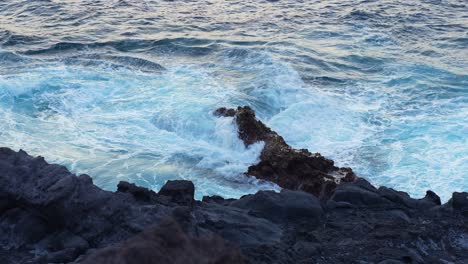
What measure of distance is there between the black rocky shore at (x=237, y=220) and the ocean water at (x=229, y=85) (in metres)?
3.15

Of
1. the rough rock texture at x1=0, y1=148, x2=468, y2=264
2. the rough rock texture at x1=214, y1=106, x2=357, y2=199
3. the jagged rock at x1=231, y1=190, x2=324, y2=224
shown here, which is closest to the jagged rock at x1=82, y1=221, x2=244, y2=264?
the rough rock texture at x1=0, y1=148, x2=468, y2=264

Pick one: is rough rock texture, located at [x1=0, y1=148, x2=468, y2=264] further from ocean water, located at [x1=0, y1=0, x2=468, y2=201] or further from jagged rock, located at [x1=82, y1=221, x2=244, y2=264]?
ocean water, located at [x1=0, y1=0, x2=468, y2=201]

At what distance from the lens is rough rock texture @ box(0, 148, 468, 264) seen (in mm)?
5746

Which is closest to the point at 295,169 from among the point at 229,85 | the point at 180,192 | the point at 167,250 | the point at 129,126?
the point at 180,192

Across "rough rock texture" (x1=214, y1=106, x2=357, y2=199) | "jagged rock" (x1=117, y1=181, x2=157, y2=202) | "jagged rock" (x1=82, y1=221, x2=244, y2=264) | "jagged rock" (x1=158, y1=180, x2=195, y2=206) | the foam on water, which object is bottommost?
the foam on water

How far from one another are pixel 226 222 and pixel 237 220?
0.17 m

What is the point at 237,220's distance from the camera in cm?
662

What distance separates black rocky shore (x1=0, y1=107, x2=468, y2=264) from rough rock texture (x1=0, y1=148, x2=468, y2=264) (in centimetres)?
1

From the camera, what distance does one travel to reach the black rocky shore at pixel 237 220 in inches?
227

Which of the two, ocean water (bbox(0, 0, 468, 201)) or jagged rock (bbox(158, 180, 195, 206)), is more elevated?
jagged rock (bbox(158, 180, 195, 206))

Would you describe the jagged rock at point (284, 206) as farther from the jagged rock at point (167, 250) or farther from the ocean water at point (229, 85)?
the jagged rock at point (167, 250)

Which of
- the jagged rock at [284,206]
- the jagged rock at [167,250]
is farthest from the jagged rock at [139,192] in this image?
the jagged rock at [167,250]

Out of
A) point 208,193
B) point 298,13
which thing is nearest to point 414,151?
point 208,193

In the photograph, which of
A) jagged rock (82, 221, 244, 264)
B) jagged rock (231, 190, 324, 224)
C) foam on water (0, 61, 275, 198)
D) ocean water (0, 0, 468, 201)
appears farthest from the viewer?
ocean water (0, 0, 468, 201)
